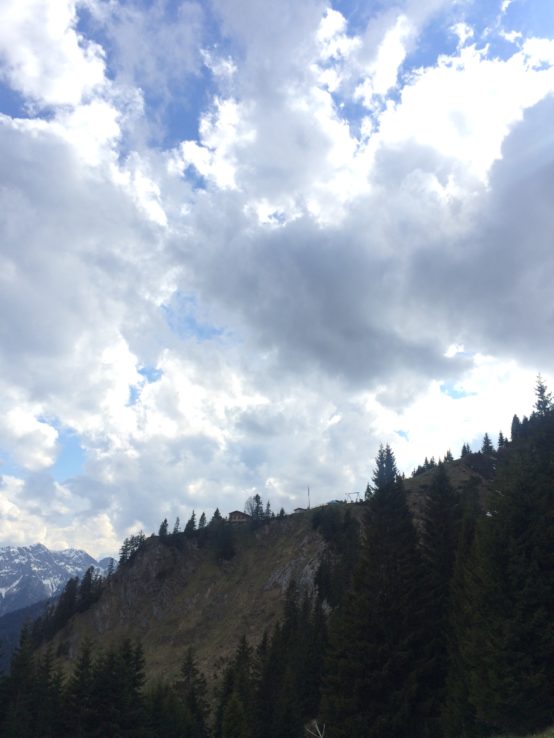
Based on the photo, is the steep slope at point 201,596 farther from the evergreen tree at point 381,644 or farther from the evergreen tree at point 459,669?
the evergreen tree at point 459,669

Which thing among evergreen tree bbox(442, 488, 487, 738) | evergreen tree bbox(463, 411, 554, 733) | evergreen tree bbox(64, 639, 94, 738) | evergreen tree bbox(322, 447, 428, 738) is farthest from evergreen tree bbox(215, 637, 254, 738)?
evergreen tree bbox(463, 411, 554, 733)

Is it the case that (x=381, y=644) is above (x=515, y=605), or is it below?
below

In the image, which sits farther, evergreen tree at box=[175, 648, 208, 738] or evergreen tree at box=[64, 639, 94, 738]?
evergreen tree at box=[175, 648, 208, 738]

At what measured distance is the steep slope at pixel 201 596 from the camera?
142750 mm

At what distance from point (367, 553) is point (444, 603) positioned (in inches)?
260

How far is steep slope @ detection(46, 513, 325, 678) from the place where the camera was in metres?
143

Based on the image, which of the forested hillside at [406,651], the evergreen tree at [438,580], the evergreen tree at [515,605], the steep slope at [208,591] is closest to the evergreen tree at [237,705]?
the forested hillside at [406,651]

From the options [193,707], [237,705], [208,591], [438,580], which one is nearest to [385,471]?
[438,580]

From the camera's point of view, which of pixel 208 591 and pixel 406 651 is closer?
pixel 406 651

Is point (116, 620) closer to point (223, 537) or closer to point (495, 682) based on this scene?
point (223, 537)

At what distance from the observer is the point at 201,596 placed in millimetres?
170625

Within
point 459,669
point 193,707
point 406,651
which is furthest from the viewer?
point 193,707

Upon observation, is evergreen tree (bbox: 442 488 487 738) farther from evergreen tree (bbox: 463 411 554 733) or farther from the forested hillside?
evergreen tree (bbox: 463 411 554 733)

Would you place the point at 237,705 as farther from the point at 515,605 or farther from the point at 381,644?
the point at 515,605
